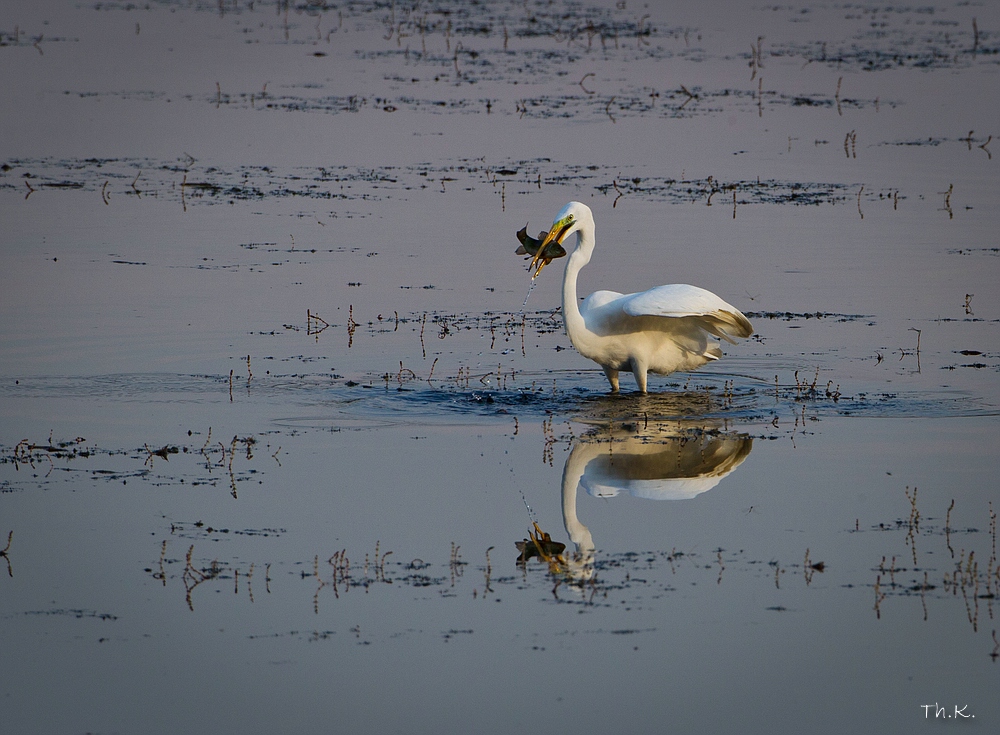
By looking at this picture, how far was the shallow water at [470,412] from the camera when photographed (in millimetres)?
5859

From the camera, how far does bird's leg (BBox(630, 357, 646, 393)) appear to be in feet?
33.3

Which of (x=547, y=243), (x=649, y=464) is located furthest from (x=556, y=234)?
(x=649, y=464)

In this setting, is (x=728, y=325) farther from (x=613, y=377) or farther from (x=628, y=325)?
(x=613, y=377)

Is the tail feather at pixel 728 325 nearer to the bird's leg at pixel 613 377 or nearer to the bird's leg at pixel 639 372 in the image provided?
the bird's leg at pixel 639 372

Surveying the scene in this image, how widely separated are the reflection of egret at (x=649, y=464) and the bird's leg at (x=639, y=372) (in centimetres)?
75

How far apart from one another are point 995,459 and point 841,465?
0.88m

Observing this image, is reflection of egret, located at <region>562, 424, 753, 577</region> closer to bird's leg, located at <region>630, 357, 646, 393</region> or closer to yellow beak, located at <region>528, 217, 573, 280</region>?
bird's leg, located at <region>630, 357, 646, 393</region>

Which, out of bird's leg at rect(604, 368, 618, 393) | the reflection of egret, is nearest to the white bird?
Result: bird's leg at rect(604, 368, 618, 393)

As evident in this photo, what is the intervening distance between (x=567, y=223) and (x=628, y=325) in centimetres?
78

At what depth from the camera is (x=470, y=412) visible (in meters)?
9.62

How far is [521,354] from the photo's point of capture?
1113cm

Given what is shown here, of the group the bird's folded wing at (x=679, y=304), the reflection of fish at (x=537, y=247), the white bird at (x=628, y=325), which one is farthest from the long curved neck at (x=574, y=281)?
the bird's folded wing at (x=679, y=304)

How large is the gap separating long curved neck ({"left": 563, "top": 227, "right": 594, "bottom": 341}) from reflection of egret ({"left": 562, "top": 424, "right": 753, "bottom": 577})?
2.95ft

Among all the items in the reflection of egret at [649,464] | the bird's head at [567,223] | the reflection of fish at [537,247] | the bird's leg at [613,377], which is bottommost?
the reflection of egret at [649,464]
